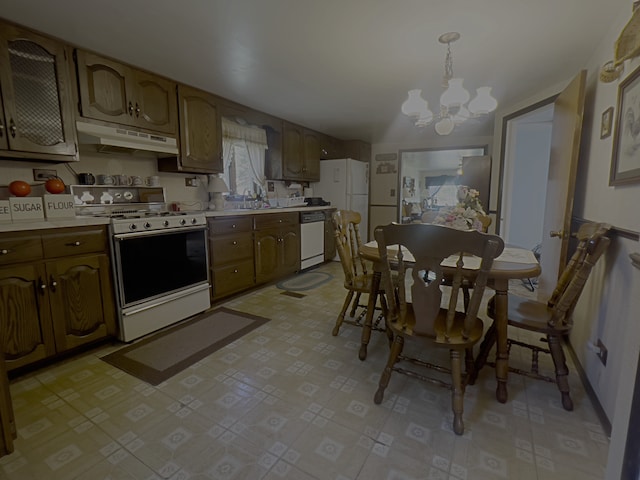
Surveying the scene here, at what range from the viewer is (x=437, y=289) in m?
1.35

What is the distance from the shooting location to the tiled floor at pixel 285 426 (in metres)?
1.19

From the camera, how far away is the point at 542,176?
14.3 feet

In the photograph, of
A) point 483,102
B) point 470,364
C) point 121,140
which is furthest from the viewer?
point 121,140

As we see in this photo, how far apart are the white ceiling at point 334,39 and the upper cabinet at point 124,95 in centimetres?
11

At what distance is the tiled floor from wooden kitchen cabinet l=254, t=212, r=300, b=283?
5.01 ft

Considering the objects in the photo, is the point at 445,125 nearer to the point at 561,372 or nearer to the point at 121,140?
the point at 561,372

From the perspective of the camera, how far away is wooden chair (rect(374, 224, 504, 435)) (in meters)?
1.22

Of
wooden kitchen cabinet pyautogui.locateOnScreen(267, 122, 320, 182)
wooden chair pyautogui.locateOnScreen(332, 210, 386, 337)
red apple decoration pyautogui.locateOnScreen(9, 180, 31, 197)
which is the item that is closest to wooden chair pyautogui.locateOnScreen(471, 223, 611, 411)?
wooden chair pyautogui.locateOnScreen(332, 210, 386, 337)

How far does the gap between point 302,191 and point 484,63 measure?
3090mm

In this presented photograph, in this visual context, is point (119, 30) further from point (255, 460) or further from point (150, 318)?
point (255, 460)

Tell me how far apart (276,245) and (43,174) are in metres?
2.15

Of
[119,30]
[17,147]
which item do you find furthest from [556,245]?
[17,147]

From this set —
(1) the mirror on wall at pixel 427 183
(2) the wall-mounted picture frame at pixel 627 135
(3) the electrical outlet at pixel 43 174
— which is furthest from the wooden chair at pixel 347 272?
(1) the mirror on wall at pixel 427 183

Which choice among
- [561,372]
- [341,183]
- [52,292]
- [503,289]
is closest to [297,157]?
[341,183]
